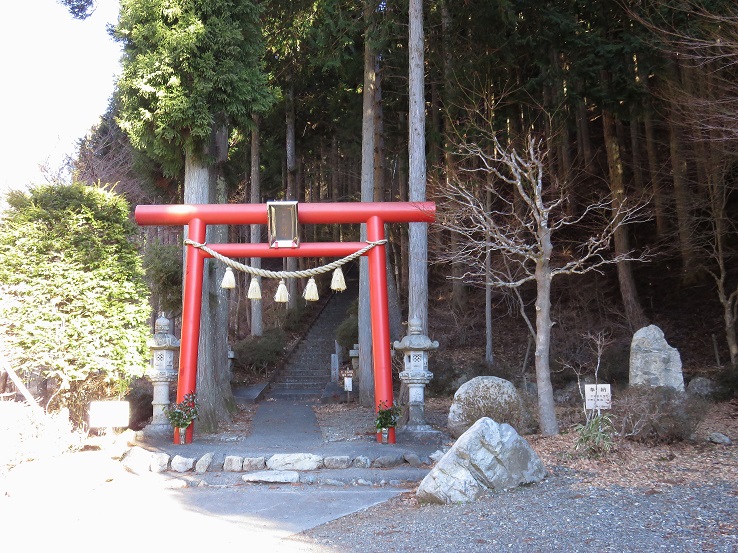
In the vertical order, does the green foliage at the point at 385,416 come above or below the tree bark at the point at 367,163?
below

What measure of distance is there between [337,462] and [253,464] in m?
1.23

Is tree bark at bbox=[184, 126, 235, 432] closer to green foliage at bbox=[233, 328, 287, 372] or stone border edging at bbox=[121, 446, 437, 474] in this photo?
stone border edging at bbox=[121, 446, 437, 474]

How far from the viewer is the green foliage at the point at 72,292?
34.4 feet

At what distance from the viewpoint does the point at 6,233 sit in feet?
35.0

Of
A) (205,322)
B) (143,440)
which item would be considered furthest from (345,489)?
(205,322)

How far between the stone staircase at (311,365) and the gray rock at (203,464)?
35.9ft

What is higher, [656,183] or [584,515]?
[656,183]

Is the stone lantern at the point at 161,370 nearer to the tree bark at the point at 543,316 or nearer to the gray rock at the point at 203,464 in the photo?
the gray rock at the point at 203,464

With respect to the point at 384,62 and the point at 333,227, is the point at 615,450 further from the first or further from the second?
the point at 333,227

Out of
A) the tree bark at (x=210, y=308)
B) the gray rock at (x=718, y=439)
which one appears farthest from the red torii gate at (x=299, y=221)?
the gray rock at (x=718, y=439)

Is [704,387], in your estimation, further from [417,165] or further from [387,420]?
[417,165]

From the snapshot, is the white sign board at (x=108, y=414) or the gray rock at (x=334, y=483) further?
the white sign board at (x=108, y=414)

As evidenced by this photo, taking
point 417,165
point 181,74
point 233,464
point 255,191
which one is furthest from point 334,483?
point 255,191

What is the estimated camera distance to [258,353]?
76.1ft
